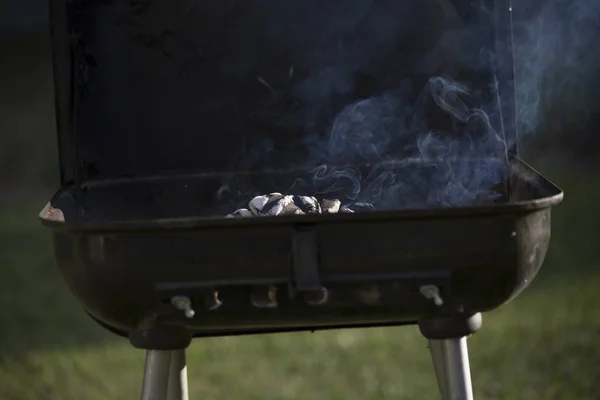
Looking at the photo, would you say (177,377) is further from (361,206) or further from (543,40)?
(543,40)

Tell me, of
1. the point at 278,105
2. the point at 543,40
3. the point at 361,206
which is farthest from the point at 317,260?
the point at 543,40

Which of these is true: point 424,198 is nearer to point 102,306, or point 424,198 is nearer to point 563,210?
point 102,306

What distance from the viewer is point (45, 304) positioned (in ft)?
8.98

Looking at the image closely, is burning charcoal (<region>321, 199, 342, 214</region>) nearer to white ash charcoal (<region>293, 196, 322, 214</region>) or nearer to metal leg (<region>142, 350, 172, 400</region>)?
white ash charcoal (<region>293, 196, 322, 214</region>)

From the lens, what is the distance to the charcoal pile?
136 cm

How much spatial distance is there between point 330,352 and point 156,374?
3.90 ft

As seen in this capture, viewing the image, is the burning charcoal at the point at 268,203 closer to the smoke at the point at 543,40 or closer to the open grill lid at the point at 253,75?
the open grill lid at the point at 253,75

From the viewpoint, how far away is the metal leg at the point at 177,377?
135cm

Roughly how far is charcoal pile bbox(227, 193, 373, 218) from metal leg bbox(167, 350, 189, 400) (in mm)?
241

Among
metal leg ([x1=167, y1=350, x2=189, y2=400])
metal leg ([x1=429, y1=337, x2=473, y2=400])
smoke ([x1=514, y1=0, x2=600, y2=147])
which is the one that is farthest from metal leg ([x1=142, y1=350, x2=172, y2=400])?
smoke ([x1=514, y1=0, x2=600, y2=147])

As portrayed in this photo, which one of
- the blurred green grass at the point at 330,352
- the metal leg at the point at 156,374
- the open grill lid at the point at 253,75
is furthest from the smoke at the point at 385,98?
the blurred green grass at the point at 330,352

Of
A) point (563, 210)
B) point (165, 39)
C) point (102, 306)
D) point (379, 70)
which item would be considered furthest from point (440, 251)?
point (563, 210)

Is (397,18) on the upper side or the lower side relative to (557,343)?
upper

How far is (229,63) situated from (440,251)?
0.62 meters
